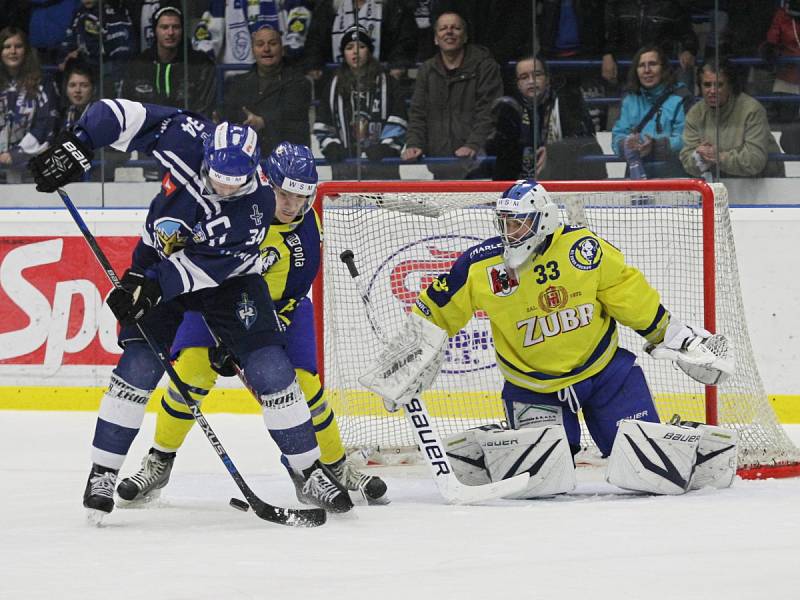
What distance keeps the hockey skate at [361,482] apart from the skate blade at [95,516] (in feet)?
2.28

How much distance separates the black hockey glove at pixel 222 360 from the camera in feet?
12.2

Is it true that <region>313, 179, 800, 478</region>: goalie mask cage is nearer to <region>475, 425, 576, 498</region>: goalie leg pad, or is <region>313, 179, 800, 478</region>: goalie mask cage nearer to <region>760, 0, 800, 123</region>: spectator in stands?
<region>475, 425, 576, 498</region>: goalie leg pad

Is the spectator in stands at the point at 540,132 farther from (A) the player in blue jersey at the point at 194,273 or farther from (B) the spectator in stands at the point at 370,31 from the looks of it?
(A) the player in blue jersey at the point at 194,273

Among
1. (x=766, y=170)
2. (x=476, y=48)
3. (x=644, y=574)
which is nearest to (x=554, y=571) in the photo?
(x=644, y=574)

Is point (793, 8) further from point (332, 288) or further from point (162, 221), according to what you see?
point (162, 221)

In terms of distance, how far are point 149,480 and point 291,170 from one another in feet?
3.02

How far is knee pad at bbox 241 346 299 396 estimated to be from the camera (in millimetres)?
3521

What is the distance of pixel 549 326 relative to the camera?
399 centimetres

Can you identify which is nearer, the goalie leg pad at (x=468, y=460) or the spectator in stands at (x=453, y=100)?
the goalie leg pad at (x=468, y=460)

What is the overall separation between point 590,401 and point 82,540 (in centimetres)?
152

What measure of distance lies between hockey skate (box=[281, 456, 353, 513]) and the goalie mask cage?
89cm

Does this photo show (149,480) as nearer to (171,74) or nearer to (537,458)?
(537,458)

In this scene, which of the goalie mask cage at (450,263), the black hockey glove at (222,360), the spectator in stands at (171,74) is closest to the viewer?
the black hockey glove at (222,360)

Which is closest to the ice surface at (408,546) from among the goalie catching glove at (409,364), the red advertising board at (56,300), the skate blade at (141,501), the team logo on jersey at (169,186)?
the skate blade at (141,501)
